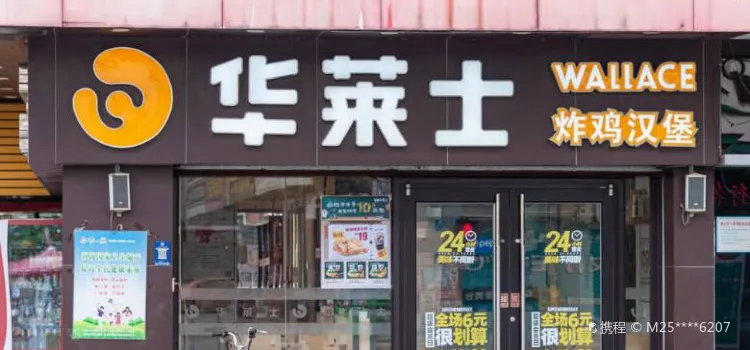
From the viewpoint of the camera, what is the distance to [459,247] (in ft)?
29.3

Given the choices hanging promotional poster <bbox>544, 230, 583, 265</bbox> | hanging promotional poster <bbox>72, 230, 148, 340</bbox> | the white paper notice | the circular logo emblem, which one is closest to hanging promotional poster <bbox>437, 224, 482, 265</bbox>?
hanging promotional poster <bbox>544, 230, 583, 265</bbox>

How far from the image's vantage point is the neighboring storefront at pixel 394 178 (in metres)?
8.13

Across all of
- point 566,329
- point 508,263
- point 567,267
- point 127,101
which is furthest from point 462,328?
point 127,101

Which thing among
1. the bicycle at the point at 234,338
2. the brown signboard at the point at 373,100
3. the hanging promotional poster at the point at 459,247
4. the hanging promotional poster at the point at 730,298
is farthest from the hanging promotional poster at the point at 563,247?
the bicycle at the point at 234,338

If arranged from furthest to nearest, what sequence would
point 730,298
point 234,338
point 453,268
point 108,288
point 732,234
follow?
point 730,298, point 732,234, point 453,268, point 108,288, point 234,338

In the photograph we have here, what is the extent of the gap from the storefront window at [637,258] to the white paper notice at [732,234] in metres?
1.58

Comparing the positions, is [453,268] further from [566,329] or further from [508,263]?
[566,329]

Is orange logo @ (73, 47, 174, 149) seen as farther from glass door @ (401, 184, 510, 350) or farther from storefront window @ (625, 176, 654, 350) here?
storefront window @ (625, 176, 654, 350)

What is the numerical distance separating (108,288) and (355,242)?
2.30 meters

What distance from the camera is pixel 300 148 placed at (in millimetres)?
8242

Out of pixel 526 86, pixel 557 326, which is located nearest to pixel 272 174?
pixel 526 86

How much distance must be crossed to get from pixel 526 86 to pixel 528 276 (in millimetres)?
1878

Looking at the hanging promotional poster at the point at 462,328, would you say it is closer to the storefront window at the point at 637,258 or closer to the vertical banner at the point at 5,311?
the storefront window at the point at 637,258

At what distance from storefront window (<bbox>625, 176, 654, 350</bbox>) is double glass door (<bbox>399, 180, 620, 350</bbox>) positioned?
0.16 meters
